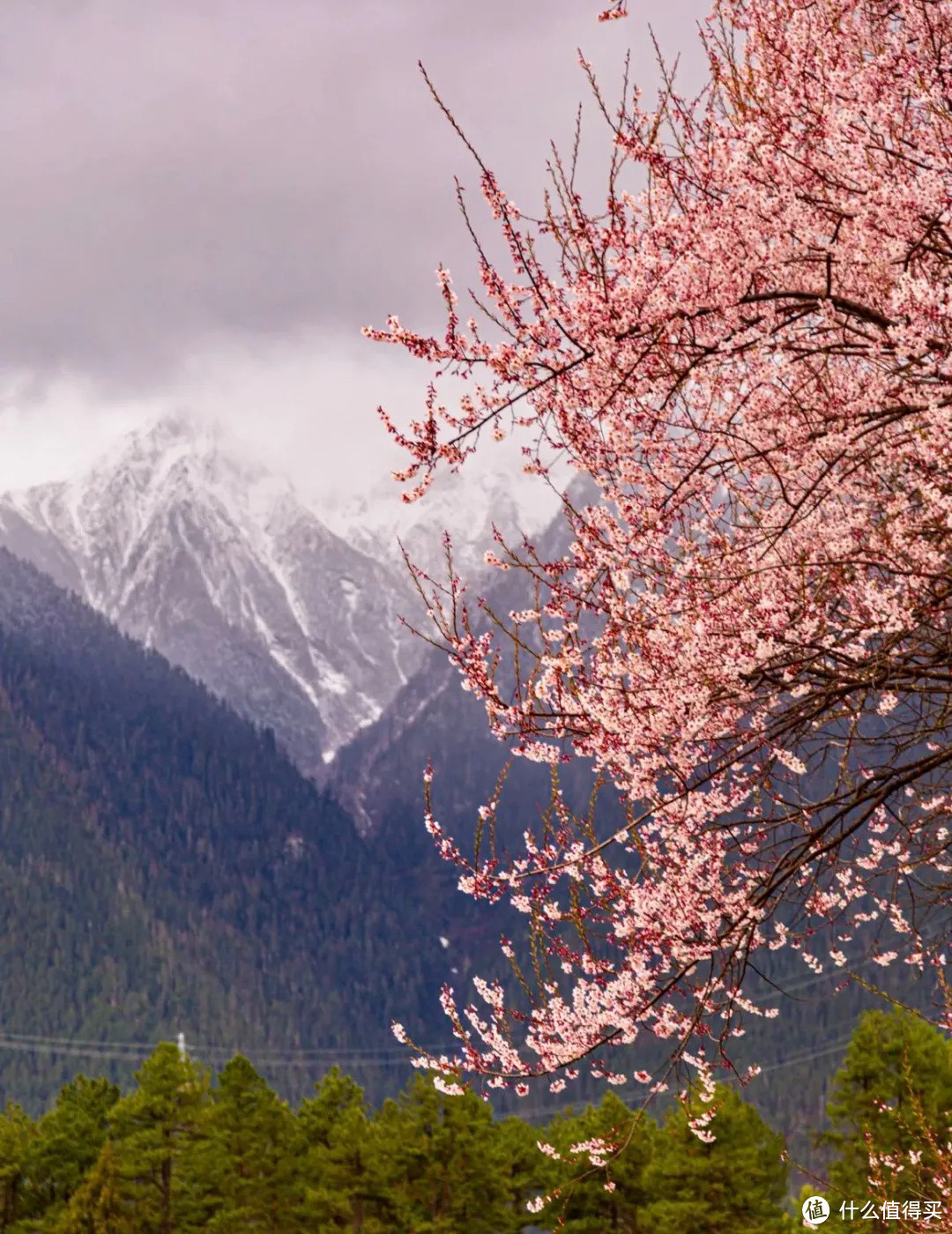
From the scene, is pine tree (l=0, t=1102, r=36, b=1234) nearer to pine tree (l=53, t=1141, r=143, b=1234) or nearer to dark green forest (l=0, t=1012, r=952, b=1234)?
dark green forest (l=0, t=1012, r=952, b=1234)

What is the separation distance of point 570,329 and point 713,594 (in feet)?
5.63

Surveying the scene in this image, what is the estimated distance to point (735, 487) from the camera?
8953 millimetres

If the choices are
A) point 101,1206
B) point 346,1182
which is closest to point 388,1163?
point 346,1182

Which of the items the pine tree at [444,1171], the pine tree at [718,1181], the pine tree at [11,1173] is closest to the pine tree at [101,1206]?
the pine tree at [11,1173]

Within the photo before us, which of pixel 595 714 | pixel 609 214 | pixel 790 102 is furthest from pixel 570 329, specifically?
pixel 595 714

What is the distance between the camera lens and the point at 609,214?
8.73 meters

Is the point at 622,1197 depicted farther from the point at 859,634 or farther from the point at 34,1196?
the point at 859,634

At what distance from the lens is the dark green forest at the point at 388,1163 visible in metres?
33.5

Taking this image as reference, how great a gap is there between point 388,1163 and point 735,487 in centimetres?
3052

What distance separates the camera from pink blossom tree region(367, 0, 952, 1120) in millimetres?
7707

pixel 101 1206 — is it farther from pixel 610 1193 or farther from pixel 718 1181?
pixel 718 1181

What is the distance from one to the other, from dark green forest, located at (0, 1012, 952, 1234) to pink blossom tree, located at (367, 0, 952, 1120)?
24371 mm

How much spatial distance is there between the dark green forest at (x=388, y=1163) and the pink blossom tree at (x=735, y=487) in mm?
24371

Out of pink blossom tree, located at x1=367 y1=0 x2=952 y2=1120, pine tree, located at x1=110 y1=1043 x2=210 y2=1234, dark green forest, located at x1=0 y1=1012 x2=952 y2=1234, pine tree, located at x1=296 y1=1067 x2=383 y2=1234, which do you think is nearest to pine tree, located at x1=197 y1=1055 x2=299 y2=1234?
dark green forest, located at x1=0 y1=1012 x2=952 y2=1234
